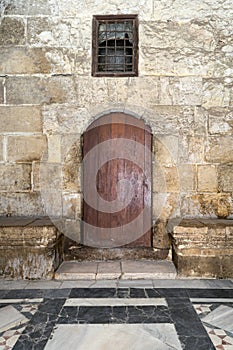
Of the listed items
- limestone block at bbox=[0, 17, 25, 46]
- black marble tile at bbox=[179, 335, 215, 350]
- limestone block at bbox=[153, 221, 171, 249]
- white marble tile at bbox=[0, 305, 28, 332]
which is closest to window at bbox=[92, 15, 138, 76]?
limestone block at bbox=[0, 17, 25, 46]

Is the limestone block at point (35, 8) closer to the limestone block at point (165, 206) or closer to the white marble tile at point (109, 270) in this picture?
the limestone block at point (165, 206)

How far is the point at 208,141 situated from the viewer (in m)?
3.62

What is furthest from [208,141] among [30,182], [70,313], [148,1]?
[70,313]

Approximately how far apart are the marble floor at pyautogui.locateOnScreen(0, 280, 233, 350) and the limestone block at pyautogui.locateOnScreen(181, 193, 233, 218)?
81cm

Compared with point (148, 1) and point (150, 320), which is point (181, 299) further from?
point (148, 1)

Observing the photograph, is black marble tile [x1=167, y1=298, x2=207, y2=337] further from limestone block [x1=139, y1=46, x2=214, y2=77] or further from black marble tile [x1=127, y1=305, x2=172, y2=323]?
limestone block [x1=139, y1=46, x2=214, y2=77]

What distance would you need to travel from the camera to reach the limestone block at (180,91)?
11.9ft

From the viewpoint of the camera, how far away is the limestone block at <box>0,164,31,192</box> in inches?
143

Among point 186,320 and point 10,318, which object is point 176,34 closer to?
point 186,320

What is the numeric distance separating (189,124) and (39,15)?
80.7 inches

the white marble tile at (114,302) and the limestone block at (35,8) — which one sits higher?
the limestone block at (35,8)

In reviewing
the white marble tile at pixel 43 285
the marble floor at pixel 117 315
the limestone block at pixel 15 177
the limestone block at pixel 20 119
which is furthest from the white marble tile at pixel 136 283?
the limestone block at pixel 20 119

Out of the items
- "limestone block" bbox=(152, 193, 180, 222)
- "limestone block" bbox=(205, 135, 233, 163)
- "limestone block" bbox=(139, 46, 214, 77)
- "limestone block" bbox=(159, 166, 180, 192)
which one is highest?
"limestone block" bbox=(139, 46, 214, 77)

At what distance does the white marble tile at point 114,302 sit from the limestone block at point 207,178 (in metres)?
1.46
